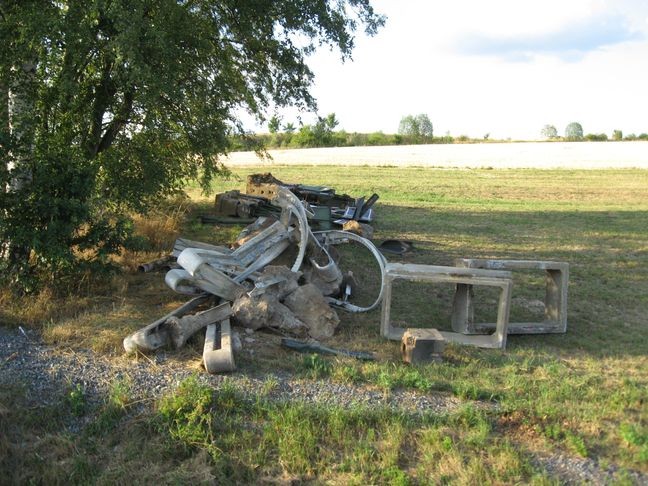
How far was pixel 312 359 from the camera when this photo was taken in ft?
18.1

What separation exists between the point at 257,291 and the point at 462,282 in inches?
90.6

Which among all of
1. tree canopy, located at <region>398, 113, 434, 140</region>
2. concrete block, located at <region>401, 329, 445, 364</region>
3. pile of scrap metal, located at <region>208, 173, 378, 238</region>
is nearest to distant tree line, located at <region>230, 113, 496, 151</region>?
tree canopy, located at <region>398, 113, 434, 140</region>

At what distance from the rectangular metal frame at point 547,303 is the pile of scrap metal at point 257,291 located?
1021mm

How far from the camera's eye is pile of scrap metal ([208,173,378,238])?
1193 cm

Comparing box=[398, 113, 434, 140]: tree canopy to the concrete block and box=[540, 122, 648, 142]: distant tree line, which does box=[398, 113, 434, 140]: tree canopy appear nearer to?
box=[540, 122, 648, 142]: distant tree line

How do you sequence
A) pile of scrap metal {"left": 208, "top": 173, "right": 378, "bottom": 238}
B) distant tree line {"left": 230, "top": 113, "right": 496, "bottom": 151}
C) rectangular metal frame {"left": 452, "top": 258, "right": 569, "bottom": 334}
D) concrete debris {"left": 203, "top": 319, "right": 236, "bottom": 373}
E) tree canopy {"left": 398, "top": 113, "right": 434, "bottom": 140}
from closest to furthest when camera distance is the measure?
concrete debris {"left": 203, "top": 319, "right": 236, "bottom": 373} < rectangular metal frame {"left": 452, "top": 258, "right": 569, "bottom": 334} < pile of scrap metal {"left": 208, "top": 173, "right": 378, "bottom": 238} < distant tree line {"left": 230, "top": 113, "right": 496, "bottom": 151} < tree canopy {"left": 398, "top": 113, "right": 434, "bottom": 140}

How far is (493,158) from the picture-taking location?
48781mm

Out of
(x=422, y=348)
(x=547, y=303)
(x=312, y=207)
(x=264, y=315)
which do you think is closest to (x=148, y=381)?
(x=264, y=315)

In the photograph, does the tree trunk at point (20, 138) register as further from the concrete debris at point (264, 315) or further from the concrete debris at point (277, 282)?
the concrete debris at point (277, 282)

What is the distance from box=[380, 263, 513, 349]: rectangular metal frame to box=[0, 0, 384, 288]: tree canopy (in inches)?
132

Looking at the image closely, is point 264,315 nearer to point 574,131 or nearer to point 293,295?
point 293,295

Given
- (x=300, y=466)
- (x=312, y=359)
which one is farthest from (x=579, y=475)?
(x=312, y=359)

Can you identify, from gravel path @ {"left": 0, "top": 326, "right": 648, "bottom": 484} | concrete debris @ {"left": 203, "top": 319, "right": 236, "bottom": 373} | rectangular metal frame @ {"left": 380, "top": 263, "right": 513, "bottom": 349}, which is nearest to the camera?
gravel path @ {"left": 0, "top": 326, "right": 648, "bottom": 484}

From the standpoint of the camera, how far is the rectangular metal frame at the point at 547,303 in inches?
270
